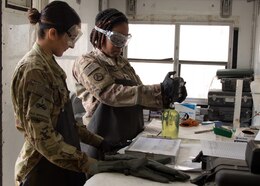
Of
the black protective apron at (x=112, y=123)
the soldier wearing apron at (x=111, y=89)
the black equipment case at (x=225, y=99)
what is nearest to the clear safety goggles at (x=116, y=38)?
the soldier wearing apron at (x=111, y=89)

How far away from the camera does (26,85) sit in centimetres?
130

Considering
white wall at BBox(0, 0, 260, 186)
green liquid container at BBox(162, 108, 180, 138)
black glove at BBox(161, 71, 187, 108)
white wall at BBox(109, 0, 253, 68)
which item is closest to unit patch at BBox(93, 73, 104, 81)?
black glove at BBox(161, 71, 187, 108)

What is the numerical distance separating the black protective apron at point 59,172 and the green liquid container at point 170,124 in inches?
28.9

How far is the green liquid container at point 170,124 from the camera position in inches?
82.5

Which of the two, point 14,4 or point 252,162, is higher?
point 14,4

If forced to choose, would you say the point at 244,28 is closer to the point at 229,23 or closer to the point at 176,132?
the point at 229,23

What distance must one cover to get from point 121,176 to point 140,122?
91cm

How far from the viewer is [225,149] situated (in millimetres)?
1657

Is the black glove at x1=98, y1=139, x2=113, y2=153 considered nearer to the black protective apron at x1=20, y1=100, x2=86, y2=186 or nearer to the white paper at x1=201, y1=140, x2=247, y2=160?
the black protective apron at x1=20, y1=100, x2=86, y2=186

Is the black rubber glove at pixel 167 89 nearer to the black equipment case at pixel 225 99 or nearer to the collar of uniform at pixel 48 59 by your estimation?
the collar of uniform at pixel 48 59

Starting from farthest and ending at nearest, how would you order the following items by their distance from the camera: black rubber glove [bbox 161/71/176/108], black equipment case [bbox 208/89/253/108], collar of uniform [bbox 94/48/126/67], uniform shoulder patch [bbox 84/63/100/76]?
1. black equipment case [bbox 208/89/253/108]
2. collar of uniform [bbox 94/48/126/67]
3. uniform shoulder patch [bbox 84/63/100/76]
4. black rubber glove [bbox 161/71/176/108]

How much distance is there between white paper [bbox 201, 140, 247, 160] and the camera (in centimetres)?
152

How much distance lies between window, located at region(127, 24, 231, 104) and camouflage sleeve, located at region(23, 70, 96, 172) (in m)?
3.49

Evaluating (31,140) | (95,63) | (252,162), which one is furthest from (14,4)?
(252,162)
